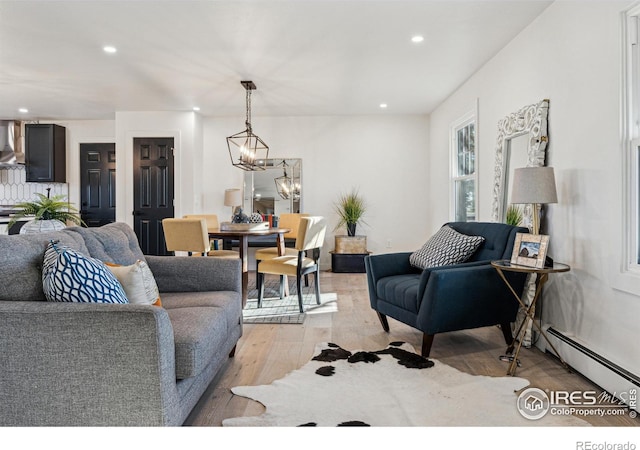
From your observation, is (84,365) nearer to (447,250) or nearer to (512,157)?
(447,250)

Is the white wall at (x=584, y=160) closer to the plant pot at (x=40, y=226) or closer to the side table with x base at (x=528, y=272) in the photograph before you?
the side table with x base at (x=528, y=272)

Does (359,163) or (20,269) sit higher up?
(359,163)

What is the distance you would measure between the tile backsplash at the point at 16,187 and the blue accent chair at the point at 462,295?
261 inches

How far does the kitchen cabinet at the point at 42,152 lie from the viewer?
6867 mm

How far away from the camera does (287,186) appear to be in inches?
273

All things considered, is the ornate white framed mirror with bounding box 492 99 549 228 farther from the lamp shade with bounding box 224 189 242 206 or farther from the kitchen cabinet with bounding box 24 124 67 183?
the kitchen cabinet with bounding box 24 124 67 183

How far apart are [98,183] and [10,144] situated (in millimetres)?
1446

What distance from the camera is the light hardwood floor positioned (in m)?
2.13

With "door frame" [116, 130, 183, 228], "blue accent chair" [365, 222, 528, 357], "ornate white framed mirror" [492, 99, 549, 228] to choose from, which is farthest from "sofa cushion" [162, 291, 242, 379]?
"door frame" [116, 130, 183, 228]

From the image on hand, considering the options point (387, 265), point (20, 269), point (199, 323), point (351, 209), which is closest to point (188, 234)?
point (387, 265)

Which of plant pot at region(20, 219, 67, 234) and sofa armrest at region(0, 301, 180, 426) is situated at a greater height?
plant pot at region(20, 219, 67, 234)

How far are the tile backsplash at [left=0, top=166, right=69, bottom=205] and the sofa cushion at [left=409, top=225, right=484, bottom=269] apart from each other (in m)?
6.49

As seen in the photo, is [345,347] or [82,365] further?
[345,347]

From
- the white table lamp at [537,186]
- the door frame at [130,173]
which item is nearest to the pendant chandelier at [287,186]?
the door frame at [130,173]
